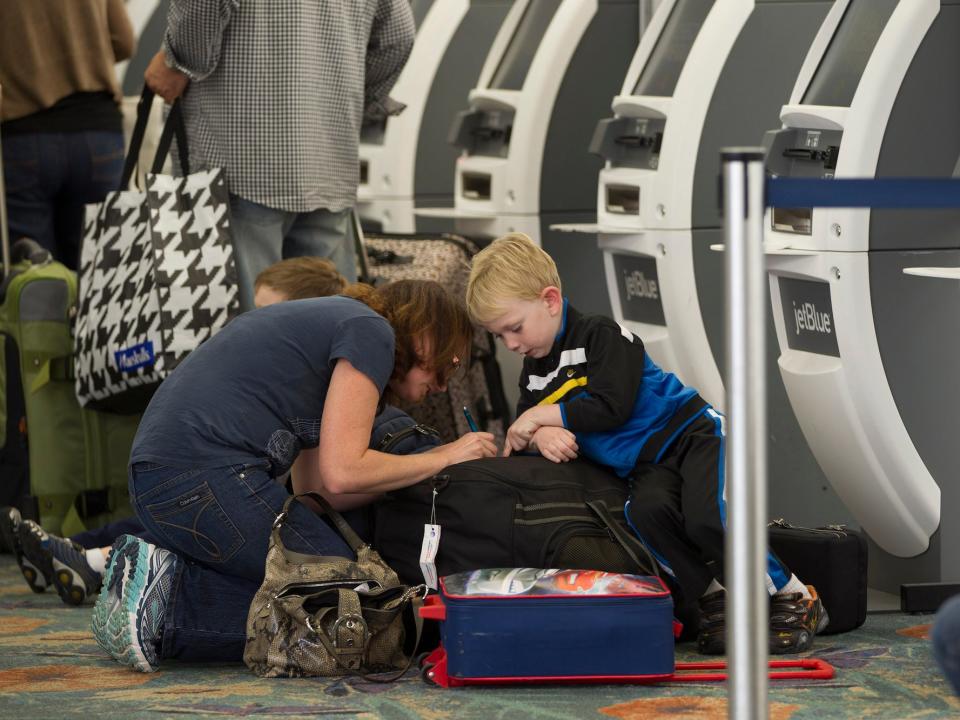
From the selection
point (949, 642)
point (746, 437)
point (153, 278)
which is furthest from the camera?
point (153, 278)

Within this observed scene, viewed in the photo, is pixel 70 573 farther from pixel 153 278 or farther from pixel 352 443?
pixel 352 443

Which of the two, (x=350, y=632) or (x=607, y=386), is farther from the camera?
(x=607, y=386)

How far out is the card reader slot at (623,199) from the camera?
141 inches

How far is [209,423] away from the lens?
2.66m

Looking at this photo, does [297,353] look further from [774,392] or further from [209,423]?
[774,392]

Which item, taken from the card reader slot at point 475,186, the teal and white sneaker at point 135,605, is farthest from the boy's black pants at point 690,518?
the card reader slot at point 475,186

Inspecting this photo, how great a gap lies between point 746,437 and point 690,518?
1.02 m

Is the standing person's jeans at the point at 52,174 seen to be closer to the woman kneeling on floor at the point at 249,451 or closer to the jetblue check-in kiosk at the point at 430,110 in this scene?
the jetblue check-in kiosk at the point at 430,110

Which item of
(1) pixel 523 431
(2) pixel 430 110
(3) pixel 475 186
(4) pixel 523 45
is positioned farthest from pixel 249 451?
(2) pixel 430 110

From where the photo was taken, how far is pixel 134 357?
11.2 feet

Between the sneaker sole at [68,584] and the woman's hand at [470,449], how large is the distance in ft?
3.06

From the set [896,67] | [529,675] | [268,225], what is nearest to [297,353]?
[529,675]

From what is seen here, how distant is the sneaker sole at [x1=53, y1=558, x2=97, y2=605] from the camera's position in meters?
3.22

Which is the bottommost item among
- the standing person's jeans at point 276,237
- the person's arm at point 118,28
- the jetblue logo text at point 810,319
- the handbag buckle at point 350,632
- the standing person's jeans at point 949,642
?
the handbag buckle at point 350,632
